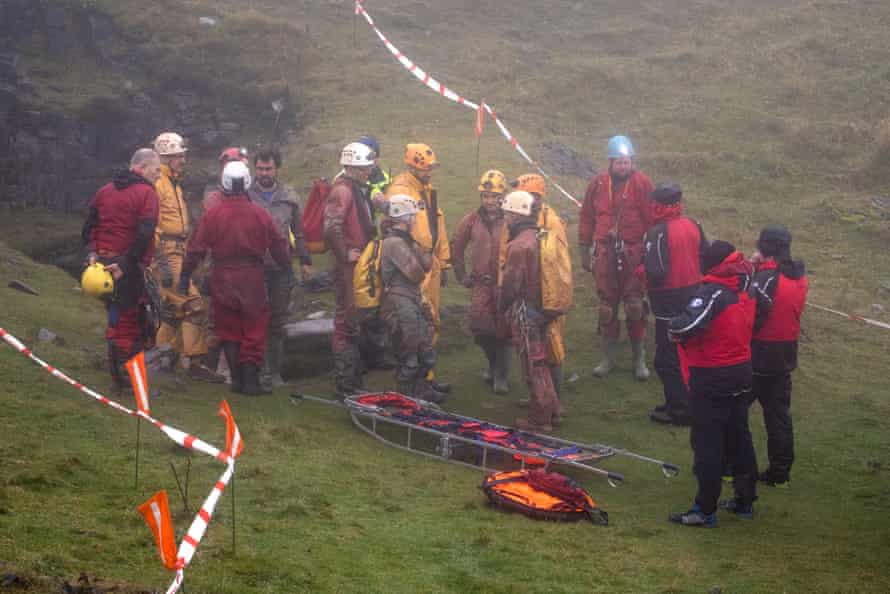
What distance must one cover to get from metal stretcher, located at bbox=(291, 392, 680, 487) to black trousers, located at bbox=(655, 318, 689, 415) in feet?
3.26

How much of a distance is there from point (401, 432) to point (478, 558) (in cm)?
337

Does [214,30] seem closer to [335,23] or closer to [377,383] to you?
[335,23]

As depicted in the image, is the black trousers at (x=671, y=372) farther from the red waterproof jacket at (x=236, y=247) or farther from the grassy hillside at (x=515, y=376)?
the red waterproof jacket at (x=236, y=247)

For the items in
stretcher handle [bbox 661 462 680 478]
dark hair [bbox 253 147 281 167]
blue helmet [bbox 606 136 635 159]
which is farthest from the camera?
blue helmet [bbox 606 136 635 159]

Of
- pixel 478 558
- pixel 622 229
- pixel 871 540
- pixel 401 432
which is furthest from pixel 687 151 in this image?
pixel 478 558

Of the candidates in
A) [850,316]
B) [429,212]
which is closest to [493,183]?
[429,212]

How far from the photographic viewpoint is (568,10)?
29.9 metres

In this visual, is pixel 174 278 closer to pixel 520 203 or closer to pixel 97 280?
pixel 97 280

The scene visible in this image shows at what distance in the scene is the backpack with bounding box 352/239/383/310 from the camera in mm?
10117

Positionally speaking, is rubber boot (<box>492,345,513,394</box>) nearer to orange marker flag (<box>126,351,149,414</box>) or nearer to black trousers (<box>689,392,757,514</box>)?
black trousers (<box>689,392,757,514</box>)

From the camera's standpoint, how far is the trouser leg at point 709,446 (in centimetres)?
725

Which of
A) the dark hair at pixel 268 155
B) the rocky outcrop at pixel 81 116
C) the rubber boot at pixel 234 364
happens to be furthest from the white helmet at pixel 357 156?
the rocky outcrop at pixel 81 116

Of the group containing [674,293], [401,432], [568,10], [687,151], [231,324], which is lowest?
[401,432]

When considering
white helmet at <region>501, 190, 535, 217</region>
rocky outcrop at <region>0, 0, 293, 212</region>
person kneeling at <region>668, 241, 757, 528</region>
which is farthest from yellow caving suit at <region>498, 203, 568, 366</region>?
rocky outcrop at <region>0, 0, 293, 212</region>
